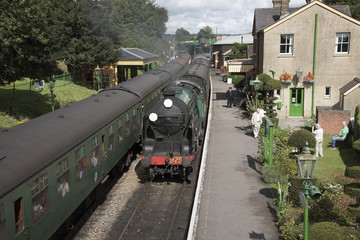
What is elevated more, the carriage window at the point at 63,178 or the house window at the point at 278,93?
the house window at the point at 278,93

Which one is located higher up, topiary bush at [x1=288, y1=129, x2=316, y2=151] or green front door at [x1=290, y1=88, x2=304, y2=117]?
green front door at [x1=290, y1=88, x2=304, y2=117]

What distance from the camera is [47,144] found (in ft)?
31.3

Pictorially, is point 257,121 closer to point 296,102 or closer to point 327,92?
point 296,102

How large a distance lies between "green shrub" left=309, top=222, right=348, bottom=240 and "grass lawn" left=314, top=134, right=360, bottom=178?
7112 mm

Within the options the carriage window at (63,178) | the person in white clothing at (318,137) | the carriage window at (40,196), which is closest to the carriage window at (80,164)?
the carriage window at (63,178)

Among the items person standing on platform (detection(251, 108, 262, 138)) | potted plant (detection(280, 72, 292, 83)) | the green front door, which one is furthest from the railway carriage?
the green front door

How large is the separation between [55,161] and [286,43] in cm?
2181

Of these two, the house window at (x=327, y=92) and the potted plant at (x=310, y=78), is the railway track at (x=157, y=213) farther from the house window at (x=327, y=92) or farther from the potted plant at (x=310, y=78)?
the house window at (x=327, y=92)

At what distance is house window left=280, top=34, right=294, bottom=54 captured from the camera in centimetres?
2731

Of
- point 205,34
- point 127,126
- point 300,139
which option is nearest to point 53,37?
point 127,126

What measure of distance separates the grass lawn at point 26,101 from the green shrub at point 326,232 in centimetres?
1852

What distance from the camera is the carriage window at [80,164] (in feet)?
36.0

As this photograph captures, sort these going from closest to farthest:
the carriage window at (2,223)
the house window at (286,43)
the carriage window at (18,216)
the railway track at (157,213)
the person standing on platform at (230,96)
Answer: the carriage window at (2,223) → the carriage window at (18,216) → the railway track at (157,213) → the house window at (286,43) → the person standing on platform at (230,96)

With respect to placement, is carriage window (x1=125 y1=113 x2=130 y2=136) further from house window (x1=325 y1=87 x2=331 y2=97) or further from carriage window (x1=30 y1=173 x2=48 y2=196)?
house window (x1=325 y1=87 x2=331 y2=97)
